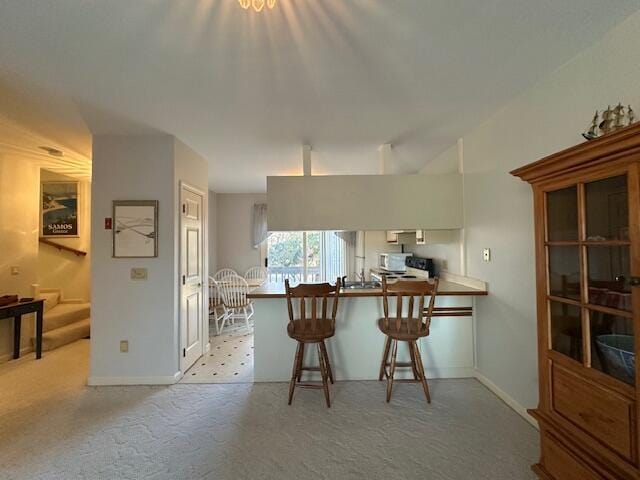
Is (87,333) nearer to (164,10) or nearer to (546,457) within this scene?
(164,10)

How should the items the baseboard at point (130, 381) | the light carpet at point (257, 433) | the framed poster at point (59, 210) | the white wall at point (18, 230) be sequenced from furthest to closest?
the framed poster at point (59, 210), the white wall at point (18, 230), the baseboard at point (130, 381), the light carpet at point (257, 433)

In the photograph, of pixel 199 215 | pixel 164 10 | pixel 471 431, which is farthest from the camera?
pixel 199 215

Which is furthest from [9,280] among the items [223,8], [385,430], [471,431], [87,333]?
[471,431]

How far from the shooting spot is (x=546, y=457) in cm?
152

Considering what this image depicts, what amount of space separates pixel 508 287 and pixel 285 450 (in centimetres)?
212

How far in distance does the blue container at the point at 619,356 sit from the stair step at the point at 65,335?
18.0 feet

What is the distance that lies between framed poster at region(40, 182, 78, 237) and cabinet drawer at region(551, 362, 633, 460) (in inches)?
257

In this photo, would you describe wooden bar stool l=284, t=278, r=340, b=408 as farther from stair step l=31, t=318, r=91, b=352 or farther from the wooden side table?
stair step l=31, t=318, r=91, b=352

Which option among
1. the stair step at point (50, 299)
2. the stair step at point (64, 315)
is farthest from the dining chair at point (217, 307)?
the stair step at point (50, 299)

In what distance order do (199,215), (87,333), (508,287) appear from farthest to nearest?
(87,333) → (199,215) → (508,287)

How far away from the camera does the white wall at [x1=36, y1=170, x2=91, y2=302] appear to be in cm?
Result: 470

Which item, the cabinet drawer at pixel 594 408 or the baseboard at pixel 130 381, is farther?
the baseboard at pixel 130 381

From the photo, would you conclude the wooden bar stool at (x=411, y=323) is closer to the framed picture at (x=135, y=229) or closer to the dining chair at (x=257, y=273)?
the framed picture at (x=135, y=229)

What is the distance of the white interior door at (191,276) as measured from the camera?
303 centimetres
